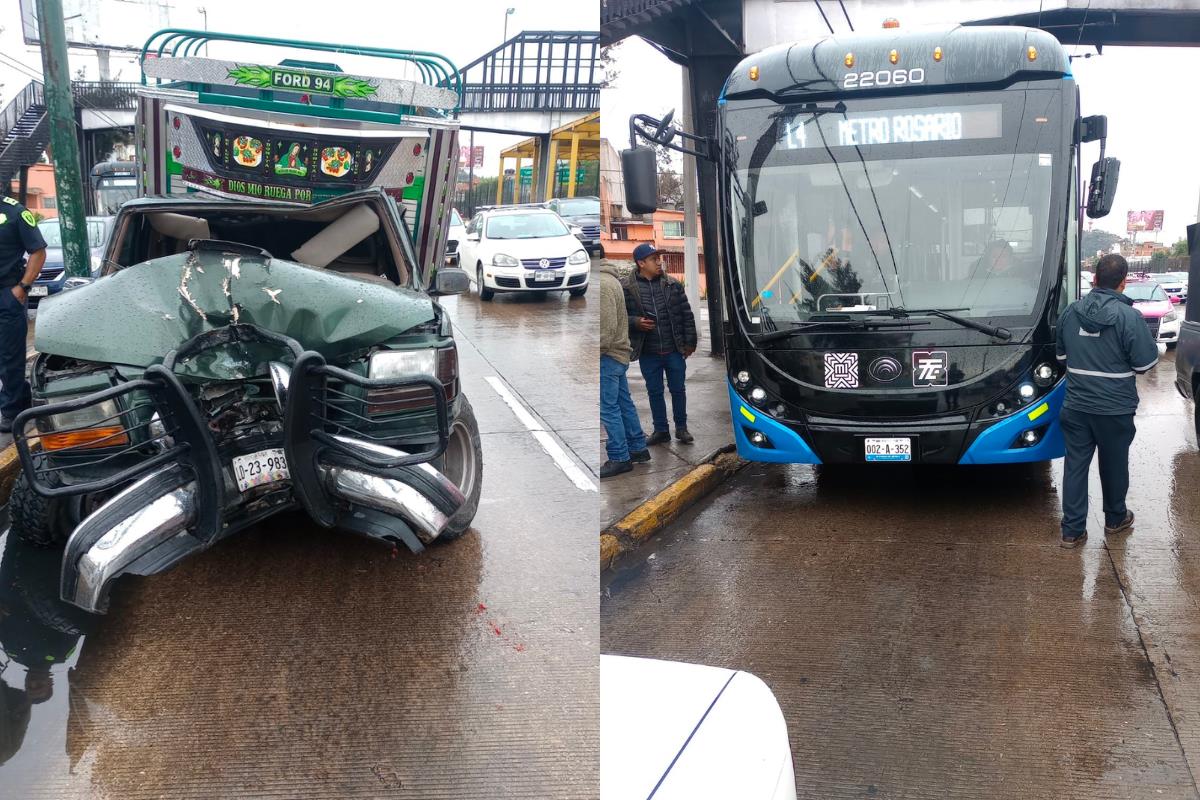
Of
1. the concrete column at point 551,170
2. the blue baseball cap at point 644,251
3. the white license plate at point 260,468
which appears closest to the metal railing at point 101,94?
the concrete column at point 551,170

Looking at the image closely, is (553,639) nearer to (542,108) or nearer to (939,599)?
(939,599)

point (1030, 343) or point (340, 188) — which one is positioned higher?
point (340, 188)

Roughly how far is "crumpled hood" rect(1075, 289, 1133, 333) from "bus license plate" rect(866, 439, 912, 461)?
3.83 ft

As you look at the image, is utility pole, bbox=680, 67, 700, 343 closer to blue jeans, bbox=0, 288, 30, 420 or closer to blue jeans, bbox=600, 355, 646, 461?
blue jeans, bbox=600, 355, 646, 461

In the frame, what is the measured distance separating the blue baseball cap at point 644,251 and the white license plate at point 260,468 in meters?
3.93

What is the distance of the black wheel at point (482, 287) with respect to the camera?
16031 millimetres

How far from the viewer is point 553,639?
4.16 m

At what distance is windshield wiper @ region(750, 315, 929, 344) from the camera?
19.1 ft

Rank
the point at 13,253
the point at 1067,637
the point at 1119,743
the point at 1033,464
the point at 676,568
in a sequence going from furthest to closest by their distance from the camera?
the point at 1033,464 < the point at 13,253 < the point at 676,568 < the point at 1067,637 < the point at 1119,743

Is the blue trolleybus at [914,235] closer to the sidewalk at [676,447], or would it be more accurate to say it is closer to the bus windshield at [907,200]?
the bus windshield at [907,200]

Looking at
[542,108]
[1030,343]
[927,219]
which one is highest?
[542,108]

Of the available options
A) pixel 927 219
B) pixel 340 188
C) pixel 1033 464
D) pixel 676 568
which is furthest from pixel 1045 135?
pixel 340 188

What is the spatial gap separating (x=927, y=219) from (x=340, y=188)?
3894 millimetres

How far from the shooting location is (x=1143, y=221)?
31.4 m
